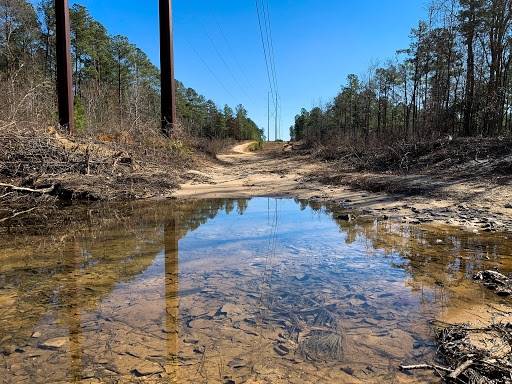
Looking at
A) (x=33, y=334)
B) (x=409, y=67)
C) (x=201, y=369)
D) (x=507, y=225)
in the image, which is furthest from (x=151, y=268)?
(x=409, y=67)

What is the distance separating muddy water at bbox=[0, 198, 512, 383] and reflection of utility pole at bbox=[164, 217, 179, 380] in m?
0.01

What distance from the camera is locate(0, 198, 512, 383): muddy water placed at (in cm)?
277

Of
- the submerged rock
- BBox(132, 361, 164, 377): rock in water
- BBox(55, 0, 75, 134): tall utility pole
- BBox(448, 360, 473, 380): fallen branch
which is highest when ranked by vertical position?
BBox(55, 0, 75, 134): tall utility pole

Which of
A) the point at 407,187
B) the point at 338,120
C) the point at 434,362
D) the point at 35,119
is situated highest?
the point at 338,120

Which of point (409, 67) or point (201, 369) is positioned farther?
point (409, 67)

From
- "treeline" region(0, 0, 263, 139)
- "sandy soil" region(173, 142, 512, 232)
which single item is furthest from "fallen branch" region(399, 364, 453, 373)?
"treeline" region(0, 0, 263, 139)

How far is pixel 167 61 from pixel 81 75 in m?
21.5

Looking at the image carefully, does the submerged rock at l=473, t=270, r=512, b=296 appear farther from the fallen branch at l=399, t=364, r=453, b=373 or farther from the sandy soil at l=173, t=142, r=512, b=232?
the sandy soil at l=173, t=142, r=512, b=232

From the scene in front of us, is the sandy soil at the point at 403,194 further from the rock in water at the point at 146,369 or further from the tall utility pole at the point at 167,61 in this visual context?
the tall utility pole at the point at 167,61

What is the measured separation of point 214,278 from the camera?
180 inches

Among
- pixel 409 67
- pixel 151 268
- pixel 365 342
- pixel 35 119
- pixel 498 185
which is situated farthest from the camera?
pixel 409 67

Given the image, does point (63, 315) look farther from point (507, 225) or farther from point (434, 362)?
point (507, 225)

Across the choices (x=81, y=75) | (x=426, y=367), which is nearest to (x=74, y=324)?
(x=426, y=367)

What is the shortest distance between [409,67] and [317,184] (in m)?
27.1
